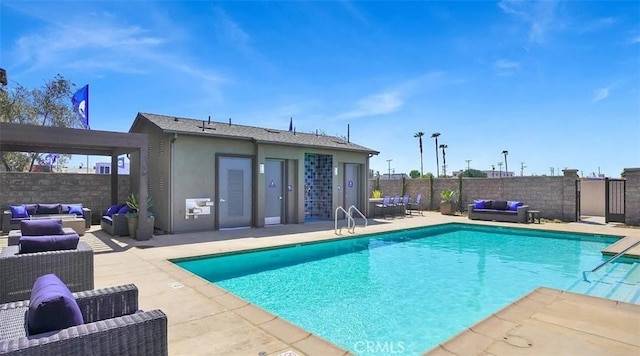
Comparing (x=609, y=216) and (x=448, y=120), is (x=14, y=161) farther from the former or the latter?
(x=609, y=216)

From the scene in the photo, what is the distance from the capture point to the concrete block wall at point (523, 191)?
14.0 metres

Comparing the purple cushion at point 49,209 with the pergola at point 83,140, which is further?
the purple cushion at point 49,209

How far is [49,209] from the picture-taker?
1071 centimetres

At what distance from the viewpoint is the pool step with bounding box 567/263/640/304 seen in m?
5.32

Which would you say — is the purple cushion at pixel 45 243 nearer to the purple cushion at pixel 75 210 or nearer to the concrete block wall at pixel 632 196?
the purple cushion at pixel 75 210

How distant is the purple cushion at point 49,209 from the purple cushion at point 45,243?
773 centimetres

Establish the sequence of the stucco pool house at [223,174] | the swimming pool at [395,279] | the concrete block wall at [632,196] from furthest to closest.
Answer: the concrete block wall at [632,196] → the stucco pool house at [223,174] → the swimming pool at [395,279]

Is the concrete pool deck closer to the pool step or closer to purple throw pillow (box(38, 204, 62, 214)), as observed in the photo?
the pool step

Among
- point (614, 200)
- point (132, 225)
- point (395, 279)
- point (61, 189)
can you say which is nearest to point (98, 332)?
point (395, 279)

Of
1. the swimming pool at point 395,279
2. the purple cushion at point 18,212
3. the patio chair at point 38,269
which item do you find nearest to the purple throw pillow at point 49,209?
the purple cushion at point 18,212

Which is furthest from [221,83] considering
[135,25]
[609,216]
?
[609,216]

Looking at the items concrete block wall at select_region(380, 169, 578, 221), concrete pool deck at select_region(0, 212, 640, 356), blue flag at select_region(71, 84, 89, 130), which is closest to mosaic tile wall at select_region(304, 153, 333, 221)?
concrete block wall at select_region(380, 169, 578, 221)

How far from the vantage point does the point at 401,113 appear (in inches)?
797

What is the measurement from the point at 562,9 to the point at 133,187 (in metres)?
14.5
